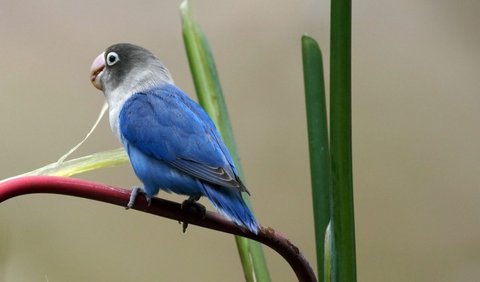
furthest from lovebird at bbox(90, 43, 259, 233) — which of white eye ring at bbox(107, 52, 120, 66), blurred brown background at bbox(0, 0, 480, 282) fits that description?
blurred brown background at bbox(0, 0, 480, 282)

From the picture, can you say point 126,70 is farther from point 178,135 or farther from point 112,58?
point 178,135

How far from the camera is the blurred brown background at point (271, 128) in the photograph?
1.21 m

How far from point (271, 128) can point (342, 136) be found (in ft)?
2.51

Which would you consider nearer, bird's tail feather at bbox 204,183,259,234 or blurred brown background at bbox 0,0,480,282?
bird's tail feather at bbox 204,183,259,234

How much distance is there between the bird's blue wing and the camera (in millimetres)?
614

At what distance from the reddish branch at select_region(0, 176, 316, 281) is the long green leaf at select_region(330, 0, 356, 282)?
41mm

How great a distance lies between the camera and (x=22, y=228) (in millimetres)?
1189

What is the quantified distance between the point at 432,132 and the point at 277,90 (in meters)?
0.35

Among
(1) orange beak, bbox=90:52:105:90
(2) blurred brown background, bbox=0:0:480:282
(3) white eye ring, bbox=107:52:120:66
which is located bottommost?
(2) blurred brown background, bbox=0:0:480:282

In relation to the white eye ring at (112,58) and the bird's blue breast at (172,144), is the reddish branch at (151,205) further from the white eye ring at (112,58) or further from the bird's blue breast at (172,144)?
the white eye ring at (112,58)

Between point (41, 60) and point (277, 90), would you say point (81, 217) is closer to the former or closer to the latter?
point (41, 60)

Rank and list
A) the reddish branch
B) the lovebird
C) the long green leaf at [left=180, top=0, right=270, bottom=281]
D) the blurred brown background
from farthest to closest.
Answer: the blurred brown background < the long green leaf at [left=180, top=0, right=270, bottom=281] < the lovebird < the reddish branch

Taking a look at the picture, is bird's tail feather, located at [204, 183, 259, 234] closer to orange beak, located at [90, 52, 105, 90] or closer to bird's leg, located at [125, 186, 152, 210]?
bird's leg, located at [125, 186, 152, 210]

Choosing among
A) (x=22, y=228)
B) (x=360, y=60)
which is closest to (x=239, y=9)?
(x=360, y=60)
